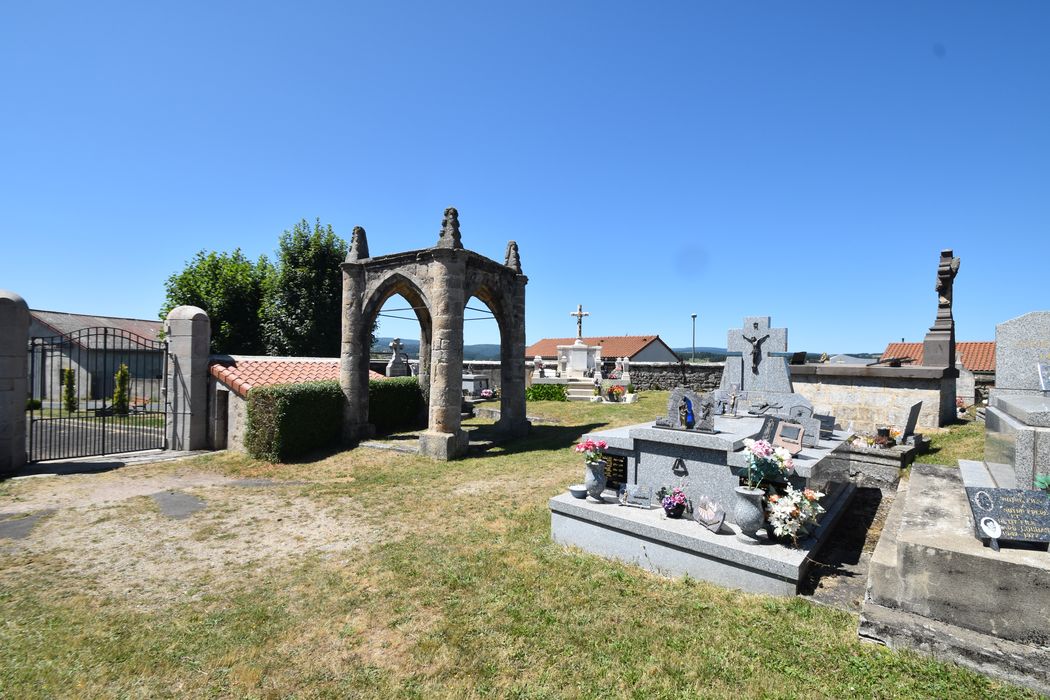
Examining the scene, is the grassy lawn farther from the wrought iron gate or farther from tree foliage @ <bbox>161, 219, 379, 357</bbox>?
tree foliage @ <bbox>161, 219, 379, 357</bbox>

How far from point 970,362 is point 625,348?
25.2m

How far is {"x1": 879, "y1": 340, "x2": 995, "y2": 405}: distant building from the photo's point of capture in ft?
52.9

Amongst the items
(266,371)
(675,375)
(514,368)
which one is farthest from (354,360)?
(675,375)

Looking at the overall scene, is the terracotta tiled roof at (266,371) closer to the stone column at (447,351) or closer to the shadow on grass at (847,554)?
the stone column at (447,351)

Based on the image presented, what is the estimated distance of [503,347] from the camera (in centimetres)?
1522

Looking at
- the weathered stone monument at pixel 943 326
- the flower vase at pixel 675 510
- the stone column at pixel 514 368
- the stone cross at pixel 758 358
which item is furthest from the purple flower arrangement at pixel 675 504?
the weathered stone monument at pixel 943 326

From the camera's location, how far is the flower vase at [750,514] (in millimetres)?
5180

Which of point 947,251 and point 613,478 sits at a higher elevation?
point 947,251

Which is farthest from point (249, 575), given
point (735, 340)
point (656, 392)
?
point (656, 392)

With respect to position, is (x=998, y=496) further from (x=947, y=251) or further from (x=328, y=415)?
Result: (x=328, y=415)

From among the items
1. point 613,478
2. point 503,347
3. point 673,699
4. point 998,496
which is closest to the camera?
point 673,699

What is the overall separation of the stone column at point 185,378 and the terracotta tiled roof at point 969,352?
1135 inches

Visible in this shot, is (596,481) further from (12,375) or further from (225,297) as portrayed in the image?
(225,297)

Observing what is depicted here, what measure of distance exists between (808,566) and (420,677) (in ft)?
14.1
